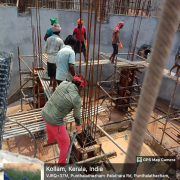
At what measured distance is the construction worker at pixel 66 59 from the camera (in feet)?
11.7

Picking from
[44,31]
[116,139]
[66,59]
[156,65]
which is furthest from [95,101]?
[44,31]

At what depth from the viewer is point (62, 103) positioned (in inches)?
109

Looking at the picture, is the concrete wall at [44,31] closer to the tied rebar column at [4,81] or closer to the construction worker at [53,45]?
the construction worker at [53,45]

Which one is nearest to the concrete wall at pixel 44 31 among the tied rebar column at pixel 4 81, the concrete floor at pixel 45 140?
the concrete floor at pixel 45 140

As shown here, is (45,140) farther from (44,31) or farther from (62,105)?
(44,31)

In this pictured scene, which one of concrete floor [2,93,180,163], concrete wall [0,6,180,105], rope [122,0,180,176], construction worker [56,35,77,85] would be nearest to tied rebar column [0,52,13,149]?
construction worker [56,35,77,85]

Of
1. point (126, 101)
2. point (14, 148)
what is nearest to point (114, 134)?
point (126, 101)

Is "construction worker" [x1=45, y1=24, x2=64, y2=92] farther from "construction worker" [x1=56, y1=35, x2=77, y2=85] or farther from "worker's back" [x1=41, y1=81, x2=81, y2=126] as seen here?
"worker's back" [x1=41, y1=81, x2=81, y2=126]

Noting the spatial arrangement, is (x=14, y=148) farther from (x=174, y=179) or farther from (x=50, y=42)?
(x=174, y=179)

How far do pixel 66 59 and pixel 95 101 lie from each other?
3.64 ft

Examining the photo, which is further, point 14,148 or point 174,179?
point 14,148

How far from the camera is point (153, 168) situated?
17.5 feet

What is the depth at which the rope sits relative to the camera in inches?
19.2

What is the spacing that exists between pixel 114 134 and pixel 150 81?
639 centimetres
